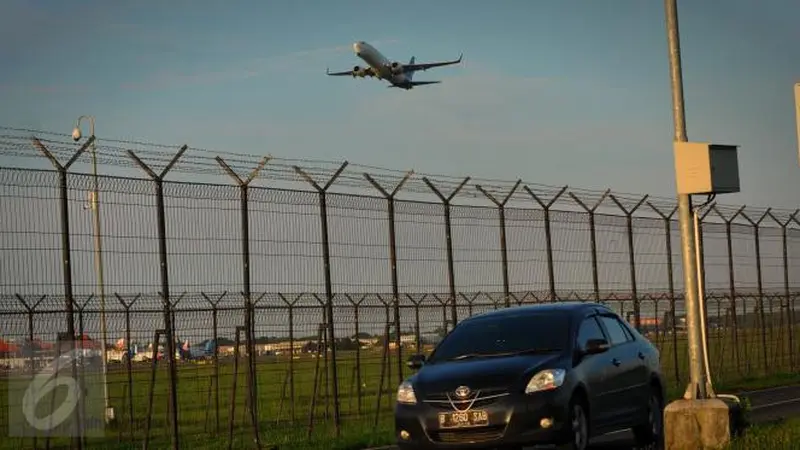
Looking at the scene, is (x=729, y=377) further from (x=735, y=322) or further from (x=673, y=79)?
(x=673, y=79)

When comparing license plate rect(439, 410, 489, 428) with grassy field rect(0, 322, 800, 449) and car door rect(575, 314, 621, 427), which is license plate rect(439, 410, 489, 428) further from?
grassy field rect(0, 322, 800, 449)

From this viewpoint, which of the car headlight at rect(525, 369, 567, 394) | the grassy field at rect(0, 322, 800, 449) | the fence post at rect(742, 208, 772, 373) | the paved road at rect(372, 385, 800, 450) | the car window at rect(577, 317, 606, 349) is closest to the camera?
the car headlight at rect(525, 369, 567, 394)

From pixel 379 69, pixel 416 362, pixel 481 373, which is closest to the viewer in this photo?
pixel 481 373

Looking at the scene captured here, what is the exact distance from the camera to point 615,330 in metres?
16.3

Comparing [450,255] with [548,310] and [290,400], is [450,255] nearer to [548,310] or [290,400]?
[290,400]

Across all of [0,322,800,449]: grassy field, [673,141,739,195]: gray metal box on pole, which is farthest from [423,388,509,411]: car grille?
[0,322,800,449]: grassy field

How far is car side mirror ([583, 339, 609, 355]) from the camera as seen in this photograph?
15.0 m

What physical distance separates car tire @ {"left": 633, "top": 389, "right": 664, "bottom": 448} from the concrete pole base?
6.79ft

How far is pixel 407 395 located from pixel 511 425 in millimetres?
1160

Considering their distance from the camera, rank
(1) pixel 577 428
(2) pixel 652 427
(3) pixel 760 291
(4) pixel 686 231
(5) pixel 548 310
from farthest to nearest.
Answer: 1. (3) pixel 760 291
2. (2) pixel 652 427
3. (5) pixel 548 310
4. (4) pixel 686 231
5. (1) pixel 577 428

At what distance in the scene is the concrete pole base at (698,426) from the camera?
1405 cm

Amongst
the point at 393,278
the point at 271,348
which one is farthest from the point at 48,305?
the point at 393,278

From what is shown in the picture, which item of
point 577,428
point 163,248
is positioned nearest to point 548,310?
point 577,428

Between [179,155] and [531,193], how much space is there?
9.88m
